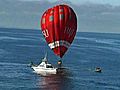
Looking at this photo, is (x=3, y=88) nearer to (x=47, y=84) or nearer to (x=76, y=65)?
(x=47, y=84)

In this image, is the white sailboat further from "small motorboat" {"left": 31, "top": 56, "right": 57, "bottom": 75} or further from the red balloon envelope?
the red balloon envelope

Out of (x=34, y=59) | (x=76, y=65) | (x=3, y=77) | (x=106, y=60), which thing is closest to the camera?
(x=3, y=77)

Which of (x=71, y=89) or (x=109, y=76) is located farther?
(x=109, y=76)

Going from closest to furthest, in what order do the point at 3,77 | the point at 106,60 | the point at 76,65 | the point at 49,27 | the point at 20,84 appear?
the point at 20,84 < the point at 3,77 < the point at 49,27 < the point at 76,65 < the point at 106,60

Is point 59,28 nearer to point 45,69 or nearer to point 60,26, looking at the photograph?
point 60,26

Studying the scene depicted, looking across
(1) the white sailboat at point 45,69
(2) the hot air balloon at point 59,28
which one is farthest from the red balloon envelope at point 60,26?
(1) the white sailboat at point 45,69

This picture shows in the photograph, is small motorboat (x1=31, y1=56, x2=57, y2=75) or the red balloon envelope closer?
the red balloon envelope

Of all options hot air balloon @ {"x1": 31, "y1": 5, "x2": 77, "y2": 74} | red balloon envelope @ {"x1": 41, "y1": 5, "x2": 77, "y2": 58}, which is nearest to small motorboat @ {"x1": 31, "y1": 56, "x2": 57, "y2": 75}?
hot air balloon @ {"x1": 31, "y1": 5, "x2": 77, "y2": 74}

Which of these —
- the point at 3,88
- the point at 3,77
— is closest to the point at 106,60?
the point at 3,77
